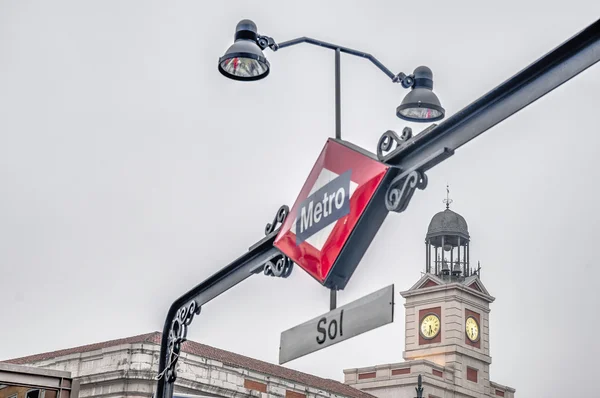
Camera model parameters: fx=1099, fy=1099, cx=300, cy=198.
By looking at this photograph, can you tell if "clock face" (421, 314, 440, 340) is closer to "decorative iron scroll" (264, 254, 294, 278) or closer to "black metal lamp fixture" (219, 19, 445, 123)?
Answer: "black metal lamp fixture" (219, 19, 445, 123)

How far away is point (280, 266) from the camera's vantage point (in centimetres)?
823

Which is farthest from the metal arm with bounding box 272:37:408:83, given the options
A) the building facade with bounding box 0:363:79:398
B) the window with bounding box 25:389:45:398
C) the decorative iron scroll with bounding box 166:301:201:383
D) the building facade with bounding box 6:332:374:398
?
the building facade with bounding box 6:332:374:398

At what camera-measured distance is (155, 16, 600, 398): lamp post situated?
5832 millimetres

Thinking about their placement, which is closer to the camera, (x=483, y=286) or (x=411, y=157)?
(x=411, y=157)

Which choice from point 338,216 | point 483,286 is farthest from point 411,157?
point 483,286

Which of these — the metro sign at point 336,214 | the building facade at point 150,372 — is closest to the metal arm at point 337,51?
the metro sign at point 336,214

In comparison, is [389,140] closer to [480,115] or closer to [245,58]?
[480,115]

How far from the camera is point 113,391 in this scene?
1511 inches

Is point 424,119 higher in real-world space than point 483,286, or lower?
lower

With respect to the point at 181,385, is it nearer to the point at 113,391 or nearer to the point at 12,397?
the point at 113,391

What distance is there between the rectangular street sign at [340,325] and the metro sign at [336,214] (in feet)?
1.04

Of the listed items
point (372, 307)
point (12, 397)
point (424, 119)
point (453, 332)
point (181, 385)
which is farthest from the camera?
A: point (453, 332)

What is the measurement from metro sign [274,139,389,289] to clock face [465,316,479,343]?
54893mm

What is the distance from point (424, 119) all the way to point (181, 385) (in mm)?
30569
